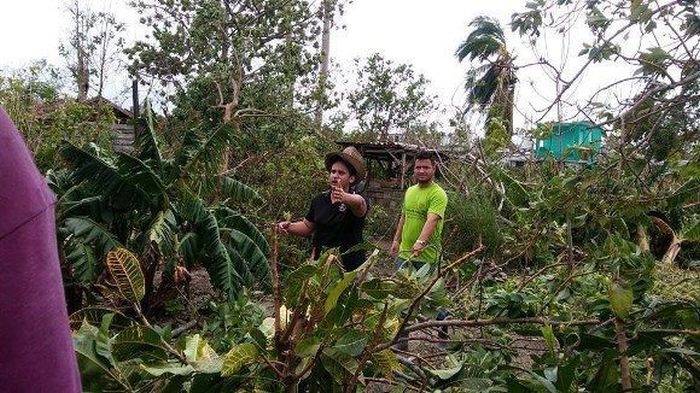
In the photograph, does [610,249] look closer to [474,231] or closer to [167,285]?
[167,285]

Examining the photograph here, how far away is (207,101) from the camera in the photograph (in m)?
13.4

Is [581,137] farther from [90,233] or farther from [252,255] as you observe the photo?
[90,233]

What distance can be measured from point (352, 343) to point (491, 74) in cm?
437

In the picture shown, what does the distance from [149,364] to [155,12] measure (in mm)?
15431

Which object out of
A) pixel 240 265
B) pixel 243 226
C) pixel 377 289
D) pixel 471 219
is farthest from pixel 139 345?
pixel 471 219

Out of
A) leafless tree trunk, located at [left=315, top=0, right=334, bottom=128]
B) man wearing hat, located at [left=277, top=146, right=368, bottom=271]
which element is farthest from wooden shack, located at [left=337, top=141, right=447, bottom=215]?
man wearing hat, located at [left=277, top=146, right=368, bottom=271]

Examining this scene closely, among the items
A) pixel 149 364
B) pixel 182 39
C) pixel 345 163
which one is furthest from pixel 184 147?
pixel 182 39

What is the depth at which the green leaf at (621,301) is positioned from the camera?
1505mm

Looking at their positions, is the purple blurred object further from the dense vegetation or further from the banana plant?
the banana plant

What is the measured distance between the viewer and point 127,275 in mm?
1660

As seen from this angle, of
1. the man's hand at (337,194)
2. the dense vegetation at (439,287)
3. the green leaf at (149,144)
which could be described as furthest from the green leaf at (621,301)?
the green leaf at (149,144)

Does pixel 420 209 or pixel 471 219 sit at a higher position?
pixel 420 209

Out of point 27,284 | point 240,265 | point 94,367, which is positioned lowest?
point 240,265

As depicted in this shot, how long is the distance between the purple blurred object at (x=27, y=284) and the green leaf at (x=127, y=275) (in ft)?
3.61
